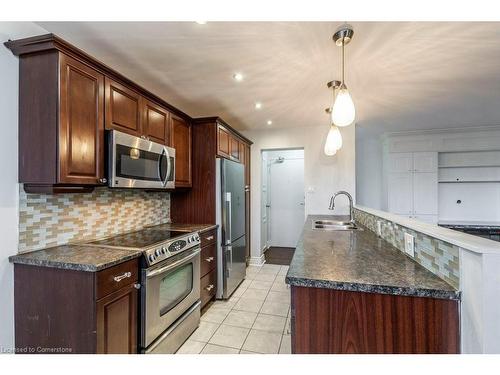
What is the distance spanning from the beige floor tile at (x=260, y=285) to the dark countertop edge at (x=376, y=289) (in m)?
2.30

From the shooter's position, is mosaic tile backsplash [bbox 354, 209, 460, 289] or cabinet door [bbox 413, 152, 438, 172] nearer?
mosaic tile backsplash [bbox 354, 209, 460, 289]

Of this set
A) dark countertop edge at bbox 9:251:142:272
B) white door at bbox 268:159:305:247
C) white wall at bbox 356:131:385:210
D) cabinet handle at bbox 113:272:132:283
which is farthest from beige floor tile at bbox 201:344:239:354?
white wall at bbox 356:131:385:210

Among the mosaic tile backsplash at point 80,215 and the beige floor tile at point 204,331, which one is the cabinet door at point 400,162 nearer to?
the beige floor tile at point 204,331

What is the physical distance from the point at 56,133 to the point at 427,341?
206cm

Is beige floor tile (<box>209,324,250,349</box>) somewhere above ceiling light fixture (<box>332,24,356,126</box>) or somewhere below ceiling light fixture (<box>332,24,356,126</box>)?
below

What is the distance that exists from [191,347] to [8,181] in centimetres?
174

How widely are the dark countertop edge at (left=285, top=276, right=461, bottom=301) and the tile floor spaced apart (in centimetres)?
128

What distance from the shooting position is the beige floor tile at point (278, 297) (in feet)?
9.15

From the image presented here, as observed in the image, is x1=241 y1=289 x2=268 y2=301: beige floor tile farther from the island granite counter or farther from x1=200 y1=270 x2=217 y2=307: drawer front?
the island granite counter

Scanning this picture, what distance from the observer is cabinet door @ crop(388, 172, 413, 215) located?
14.0 feet

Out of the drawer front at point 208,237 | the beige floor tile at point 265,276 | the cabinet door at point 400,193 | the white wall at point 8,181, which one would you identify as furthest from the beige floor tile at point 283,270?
the white wall at point 8,181

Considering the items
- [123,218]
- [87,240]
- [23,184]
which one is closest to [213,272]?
[123,218]

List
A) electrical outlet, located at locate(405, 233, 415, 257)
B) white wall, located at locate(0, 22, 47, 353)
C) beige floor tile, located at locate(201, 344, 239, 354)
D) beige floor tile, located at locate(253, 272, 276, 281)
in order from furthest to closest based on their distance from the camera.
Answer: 1. beige floor tile, located at locate(253, 272, 276, 281)
2. beige floor tile, located at locate(201, 344, 239, 354)
3. white wall, located at locate(0, 22, 47, 353)
4. electrical outlet, located at locate(405, 233, 415, 257)

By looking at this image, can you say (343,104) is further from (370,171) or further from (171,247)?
(370,171)
